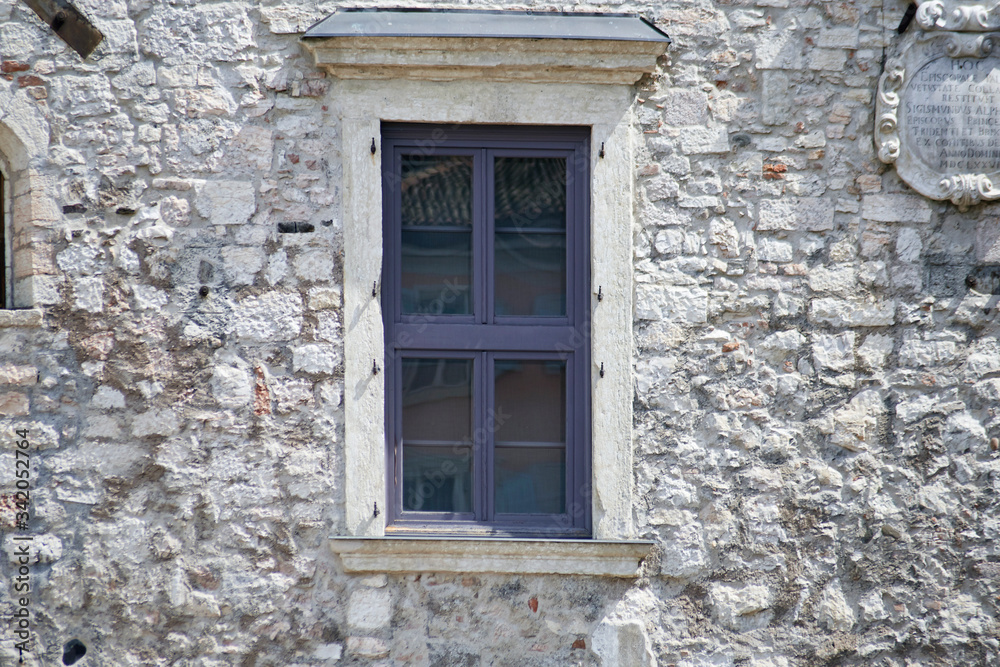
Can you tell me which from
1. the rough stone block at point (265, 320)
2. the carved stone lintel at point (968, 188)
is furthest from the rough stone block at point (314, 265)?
the carved stone lintel at point (968, 188)

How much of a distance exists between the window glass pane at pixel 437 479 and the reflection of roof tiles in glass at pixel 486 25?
1.78 metres

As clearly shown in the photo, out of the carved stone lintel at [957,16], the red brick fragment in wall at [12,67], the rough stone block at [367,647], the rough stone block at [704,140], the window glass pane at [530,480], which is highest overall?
the carved stone lintel at [957,16]

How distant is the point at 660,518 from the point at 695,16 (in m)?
2.18

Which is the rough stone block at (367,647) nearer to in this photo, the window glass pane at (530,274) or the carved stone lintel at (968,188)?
the window glass pane at (530,274)

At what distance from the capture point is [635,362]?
11.4ft

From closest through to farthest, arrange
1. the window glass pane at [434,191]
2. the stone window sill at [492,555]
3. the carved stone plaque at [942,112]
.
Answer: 1. the stone window sill at [492,555]
2. the carved stone plaque at [942,112]
3. the window glass pane at [434,191]

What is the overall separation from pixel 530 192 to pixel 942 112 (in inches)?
71.1

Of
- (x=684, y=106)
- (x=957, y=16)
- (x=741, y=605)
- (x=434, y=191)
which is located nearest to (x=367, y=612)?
(x=741, y=605)

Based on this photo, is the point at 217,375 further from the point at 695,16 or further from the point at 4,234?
the point at 695,16

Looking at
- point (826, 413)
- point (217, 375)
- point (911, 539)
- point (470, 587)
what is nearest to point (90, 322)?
point (217, 375)

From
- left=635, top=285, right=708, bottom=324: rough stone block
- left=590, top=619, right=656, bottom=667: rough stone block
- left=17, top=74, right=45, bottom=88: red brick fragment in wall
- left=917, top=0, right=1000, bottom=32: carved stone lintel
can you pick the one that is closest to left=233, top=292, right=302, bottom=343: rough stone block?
left=17, top=74, right=45, bottom=88: red brick fragment in wall

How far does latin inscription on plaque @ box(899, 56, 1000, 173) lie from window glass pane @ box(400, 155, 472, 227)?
1.93 meters

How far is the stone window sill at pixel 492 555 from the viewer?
11.0 feet

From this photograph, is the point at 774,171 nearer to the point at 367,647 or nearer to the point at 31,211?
the point at 367,647
